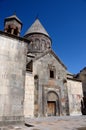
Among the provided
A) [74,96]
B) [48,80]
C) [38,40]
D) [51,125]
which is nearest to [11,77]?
[51,125]

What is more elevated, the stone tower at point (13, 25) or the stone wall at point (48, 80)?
the stone tower at point (13, 25)

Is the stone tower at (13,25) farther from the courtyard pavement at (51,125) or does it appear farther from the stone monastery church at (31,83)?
the courtyard pavement at (51,125)

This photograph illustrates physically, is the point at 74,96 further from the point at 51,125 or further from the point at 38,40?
the point at 38,40

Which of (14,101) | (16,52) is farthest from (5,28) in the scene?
(14,101)

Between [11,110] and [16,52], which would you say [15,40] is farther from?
[11,110]

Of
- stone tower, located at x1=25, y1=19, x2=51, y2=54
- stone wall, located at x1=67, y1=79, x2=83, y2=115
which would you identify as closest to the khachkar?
stone wall, located at x1=67, y1=79, x2=83, y2=115

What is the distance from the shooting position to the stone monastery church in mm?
7262

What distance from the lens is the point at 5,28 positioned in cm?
1088

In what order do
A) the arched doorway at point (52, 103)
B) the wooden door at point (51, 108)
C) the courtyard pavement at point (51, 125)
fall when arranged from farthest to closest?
the arched doorway at point (52, 103) < the wooden door at point (51, 108) < the courtyard pavement at point (51, 125)

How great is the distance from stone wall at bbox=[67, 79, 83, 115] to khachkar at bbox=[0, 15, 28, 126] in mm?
9778

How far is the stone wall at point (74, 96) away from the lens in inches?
612

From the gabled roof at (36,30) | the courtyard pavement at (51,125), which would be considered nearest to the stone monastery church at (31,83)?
the courtyard pavement at (51,125)

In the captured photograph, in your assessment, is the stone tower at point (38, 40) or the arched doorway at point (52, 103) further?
the stone tower at point (38, 40)

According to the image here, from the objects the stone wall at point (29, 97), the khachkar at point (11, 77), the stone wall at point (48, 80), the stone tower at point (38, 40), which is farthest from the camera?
the stone tower at point (38, 40)
